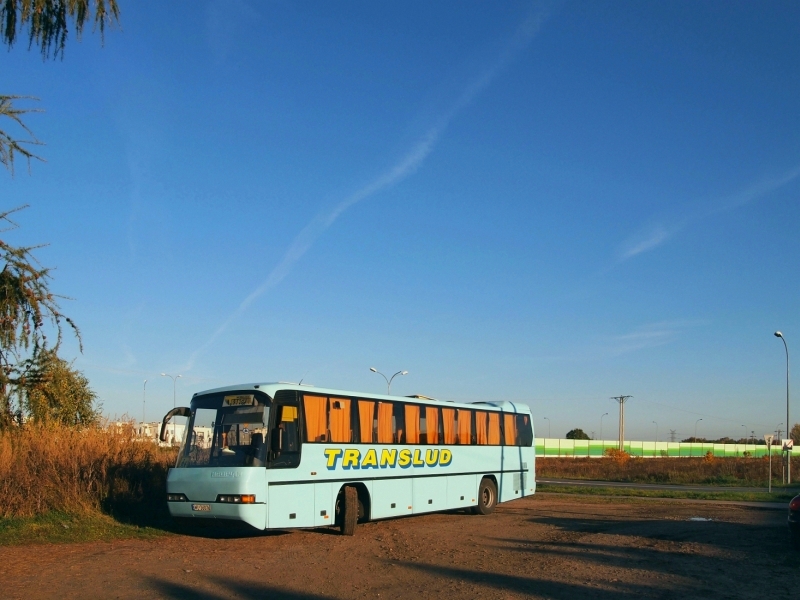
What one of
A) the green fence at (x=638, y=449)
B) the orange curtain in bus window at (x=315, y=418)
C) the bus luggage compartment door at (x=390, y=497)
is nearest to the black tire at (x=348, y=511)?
the bus luggage compartment door at (x=390, y=497)

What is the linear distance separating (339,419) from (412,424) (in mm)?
2994

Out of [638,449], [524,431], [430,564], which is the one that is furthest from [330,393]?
[638,449]

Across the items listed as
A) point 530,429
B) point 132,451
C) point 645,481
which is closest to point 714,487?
point 645,481

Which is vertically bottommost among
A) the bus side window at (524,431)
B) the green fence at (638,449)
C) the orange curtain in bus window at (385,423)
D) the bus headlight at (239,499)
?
the green fence at (638,449)

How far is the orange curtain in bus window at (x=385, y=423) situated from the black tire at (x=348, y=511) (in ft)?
5.54

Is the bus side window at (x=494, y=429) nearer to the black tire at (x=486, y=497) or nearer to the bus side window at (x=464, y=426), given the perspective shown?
the black tire at (x=486, y=497)

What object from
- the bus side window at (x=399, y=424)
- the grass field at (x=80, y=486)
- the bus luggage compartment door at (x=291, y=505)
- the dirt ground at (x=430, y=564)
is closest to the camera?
the dirt ground at (x=430, y=564)

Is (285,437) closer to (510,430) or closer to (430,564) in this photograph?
(430,564)

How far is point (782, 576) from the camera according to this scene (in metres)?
11.4

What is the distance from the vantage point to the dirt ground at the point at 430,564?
33.3 feet

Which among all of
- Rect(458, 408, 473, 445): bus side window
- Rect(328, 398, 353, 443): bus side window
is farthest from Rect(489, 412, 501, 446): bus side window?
Rect(328, 398, 353, 443): bus side window

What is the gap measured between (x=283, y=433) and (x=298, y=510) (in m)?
1.47

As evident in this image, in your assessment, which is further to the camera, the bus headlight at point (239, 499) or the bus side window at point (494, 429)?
the bus side window at point (494, 429)

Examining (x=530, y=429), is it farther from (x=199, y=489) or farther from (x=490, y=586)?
(x=490, y=586)
